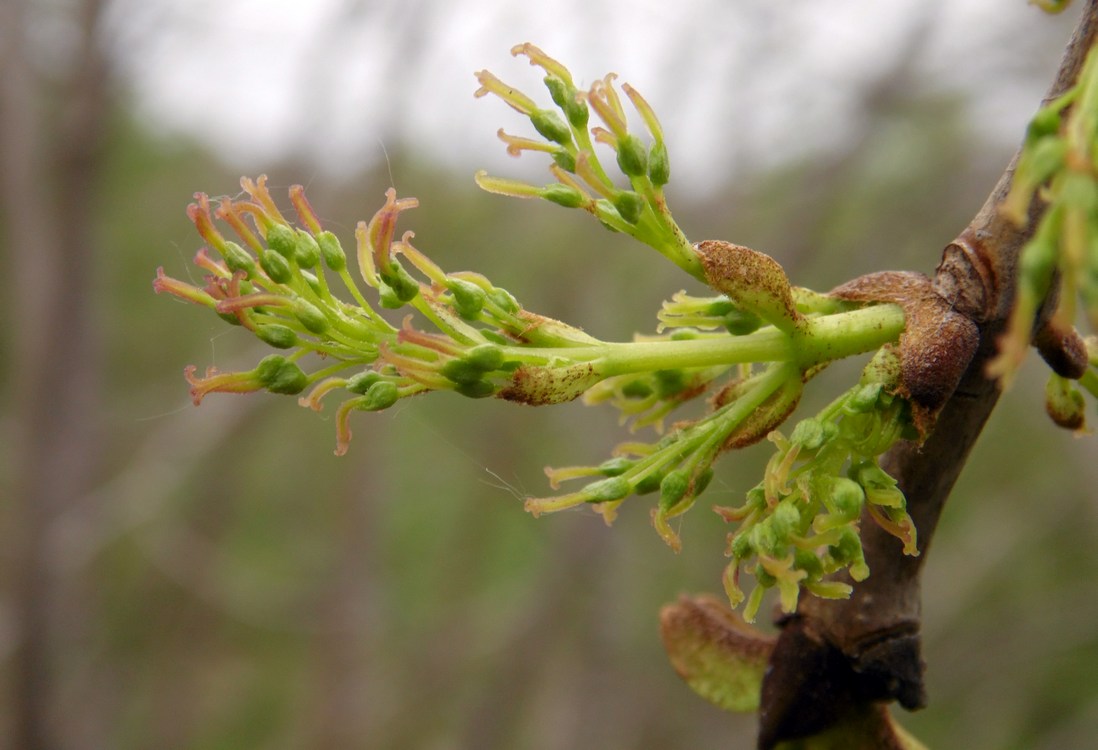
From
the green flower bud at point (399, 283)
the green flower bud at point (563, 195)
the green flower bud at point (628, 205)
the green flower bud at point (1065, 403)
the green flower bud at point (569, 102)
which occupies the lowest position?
the green flower bud at point (399, 283)

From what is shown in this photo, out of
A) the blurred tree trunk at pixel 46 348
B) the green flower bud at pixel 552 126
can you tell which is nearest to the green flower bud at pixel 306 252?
the green flower bud at pixel 552 126

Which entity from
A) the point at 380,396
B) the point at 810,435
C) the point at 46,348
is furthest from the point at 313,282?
the point at 46,348

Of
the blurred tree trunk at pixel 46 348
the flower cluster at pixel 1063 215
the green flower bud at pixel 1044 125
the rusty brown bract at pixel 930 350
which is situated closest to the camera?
the flower cluster at pixel 1063 215

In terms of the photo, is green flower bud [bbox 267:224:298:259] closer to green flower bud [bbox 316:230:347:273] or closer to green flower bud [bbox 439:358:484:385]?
green flower bud [bbox 316:230:347:273]

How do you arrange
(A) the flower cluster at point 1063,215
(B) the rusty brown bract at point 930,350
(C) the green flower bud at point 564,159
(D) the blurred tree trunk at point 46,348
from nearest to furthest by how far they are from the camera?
Result: (A) the flower cluster at point 1063,215 < (B) the rusty brown bract at point 930,350 < (C) the green flower bud at point 564,159 < (D) the blurred tree trunk at point 46,348

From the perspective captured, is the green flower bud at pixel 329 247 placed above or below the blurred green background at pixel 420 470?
above

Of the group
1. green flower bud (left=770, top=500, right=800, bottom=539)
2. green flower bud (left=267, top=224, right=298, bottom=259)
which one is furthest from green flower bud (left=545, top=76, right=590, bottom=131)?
green flower bud (left=770, top=500, right=800, bottom=539)

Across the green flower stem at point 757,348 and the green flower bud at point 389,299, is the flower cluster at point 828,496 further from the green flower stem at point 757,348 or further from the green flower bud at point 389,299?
the green flower bud at point 389,299
